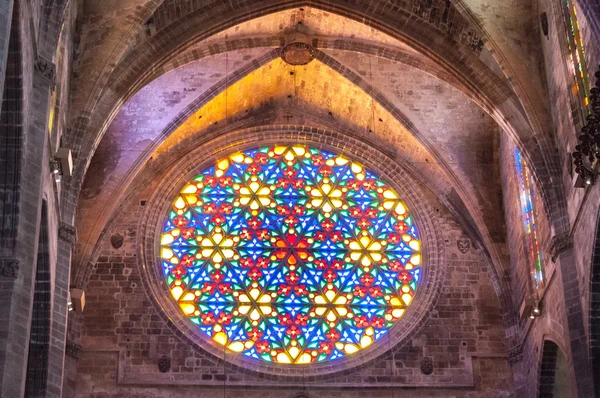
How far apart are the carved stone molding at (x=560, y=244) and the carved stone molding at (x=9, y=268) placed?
7.94 meters

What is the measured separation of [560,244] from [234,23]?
620 cm

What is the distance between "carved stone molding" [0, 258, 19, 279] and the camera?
1279 cm

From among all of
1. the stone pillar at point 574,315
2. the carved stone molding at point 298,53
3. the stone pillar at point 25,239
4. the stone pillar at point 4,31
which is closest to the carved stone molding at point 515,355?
the stone pillar at point 574,315

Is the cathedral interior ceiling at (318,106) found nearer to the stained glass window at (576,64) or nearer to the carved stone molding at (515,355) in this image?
the carved stone molding at (515,355)

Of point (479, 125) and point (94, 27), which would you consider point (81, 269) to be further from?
point (479, 125)

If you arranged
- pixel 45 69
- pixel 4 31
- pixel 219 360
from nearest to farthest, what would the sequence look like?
1. pixel 4 31
2. pixel 45 69
3. pixel 219 360

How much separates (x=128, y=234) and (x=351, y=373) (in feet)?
15.5

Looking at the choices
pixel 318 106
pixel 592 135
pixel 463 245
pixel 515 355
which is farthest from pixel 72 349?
pixel 592 135

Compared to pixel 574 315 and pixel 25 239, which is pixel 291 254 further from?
pixel 25 239

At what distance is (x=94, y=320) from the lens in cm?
2000

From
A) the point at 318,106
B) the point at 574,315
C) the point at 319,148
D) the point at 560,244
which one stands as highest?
the point at 318,106

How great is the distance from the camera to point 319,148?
74.1 feet

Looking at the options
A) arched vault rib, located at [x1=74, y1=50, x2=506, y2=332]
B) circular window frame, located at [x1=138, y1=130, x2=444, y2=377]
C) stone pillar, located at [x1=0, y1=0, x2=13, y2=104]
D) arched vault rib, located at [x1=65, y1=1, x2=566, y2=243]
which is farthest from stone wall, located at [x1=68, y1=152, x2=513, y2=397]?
stone pillar, located at [x1=0, y1=0, x2=13, y2=104]

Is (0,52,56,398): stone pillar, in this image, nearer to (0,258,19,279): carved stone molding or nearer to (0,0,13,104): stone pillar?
(0,258,19,279): carved stone molding
